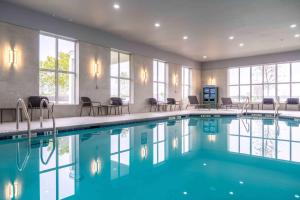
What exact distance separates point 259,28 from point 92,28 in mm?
6398

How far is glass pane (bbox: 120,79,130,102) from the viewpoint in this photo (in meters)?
10.1

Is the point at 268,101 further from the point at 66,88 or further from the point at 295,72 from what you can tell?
the point at 66,88

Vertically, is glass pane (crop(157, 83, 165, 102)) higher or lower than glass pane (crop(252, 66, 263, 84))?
lower

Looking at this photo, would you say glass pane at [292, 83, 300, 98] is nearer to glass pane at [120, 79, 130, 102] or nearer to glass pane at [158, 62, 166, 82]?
glass pane at [158, 62, 166, 82]

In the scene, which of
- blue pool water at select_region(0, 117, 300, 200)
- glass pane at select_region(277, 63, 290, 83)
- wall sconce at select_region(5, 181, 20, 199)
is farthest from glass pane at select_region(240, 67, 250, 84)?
wall sconce at select_region(5, 181, 20, 199)

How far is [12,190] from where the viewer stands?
206cm

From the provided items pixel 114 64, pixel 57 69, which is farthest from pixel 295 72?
pixel 57 69

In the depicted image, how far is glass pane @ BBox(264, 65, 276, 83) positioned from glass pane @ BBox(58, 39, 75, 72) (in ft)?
36.7

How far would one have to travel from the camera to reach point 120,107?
9680 mm

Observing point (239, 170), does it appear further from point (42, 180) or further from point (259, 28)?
point (259, 28)

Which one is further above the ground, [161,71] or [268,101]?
[161,71]

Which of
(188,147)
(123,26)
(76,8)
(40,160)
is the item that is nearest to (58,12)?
(76,8)

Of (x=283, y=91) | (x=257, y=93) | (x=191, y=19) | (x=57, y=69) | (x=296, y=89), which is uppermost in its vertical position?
(x=191, y=19)

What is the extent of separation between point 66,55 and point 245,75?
1103 centimetres
